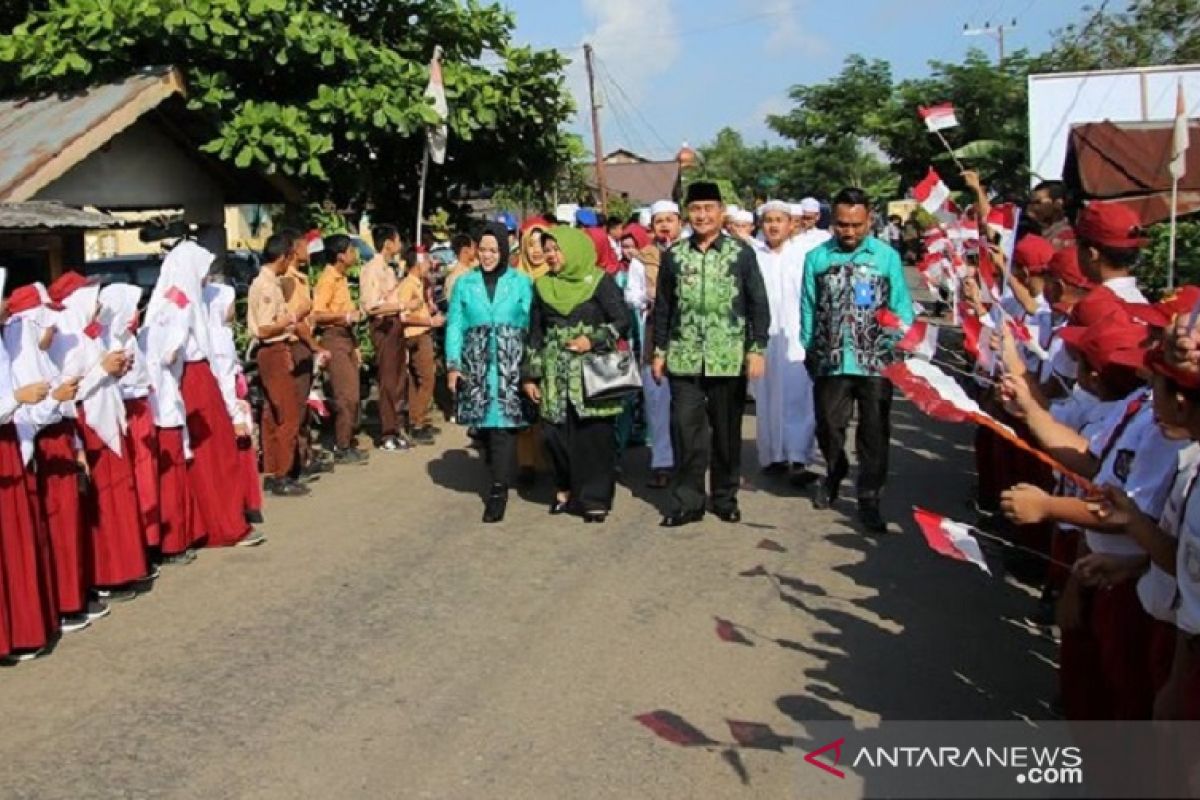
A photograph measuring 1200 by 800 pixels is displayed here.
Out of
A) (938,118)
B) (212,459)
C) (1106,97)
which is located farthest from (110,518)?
(1106,97)

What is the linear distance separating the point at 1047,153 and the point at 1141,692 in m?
13.7

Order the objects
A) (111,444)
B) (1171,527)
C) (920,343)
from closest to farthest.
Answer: (1171,527)
(920,343)
(111,444)

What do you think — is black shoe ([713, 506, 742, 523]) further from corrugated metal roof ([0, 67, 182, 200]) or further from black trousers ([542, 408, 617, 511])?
corrugated metal roof ([0, 67, 182, 200])

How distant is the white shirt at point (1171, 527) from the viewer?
2830 mm

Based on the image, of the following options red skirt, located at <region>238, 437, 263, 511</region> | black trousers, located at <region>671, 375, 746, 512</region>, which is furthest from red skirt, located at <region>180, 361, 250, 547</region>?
black trousers, located at <region>671, 375, 746, 512</region>

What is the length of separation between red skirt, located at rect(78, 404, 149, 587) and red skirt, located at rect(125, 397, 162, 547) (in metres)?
0.16

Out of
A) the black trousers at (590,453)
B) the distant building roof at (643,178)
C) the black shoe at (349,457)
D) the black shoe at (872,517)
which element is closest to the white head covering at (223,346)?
the black trousers at (590,453)

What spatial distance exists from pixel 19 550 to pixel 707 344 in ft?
12.5

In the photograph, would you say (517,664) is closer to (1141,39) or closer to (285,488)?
(285,488)

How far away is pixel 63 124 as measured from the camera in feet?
29.6

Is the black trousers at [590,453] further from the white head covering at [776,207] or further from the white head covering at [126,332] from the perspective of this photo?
the white head covering at [126,332]

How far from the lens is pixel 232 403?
23.7ft

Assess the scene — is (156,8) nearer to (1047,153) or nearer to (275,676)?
(275,676)

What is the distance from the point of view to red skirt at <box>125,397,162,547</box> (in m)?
6.41
